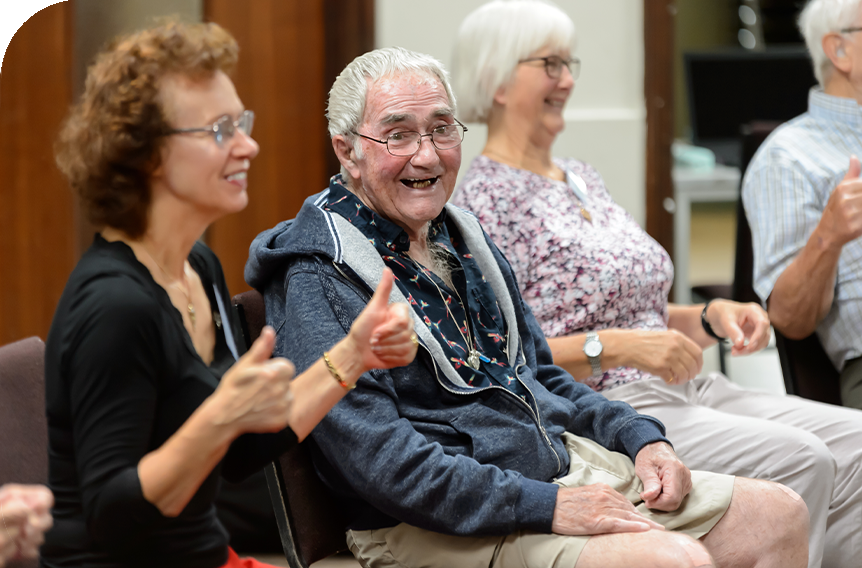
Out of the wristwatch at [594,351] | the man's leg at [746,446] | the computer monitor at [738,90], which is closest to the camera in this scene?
the man's leg at [746,446]

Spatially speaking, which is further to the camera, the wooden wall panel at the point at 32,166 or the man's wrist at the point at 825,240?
the wooden wall panel at the point at 32,166

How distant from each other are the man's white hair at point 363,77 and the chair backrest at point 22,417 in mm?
623

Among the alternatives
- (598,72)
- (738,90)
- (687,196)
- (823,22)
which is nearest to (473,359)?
(823,22)

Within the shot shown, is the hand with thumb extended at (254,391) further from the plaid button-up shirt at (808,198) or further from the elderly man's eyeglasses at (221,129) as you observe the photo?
the plaid button-up shirt at (808,198)

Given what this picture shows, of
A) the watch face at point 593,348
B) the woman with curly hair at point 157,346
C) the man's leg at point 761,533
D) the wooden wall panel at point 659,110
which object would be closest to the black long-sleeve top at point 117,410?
the woman with curly hair at point 157,346

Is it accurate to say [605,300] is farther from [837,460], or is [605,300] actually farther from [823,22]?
[823,22]

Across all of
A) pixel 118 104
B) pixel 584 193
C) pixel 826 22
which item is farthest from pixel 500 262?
pixel 826 22

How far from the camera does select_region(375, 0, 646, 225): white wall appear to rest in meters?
3.37

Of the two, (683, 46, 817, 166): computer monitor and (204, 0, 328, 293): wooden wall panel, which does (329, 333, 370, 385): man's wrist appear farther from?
(683, 46, 817, 166): computer monitor

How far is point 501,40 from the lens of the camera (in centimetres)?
224

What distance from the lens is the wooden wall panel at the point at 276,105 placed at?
3.45 m

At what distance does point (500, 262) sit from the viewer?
5.79 ft

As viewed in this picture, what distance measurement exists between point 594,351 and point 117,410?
3.74ft

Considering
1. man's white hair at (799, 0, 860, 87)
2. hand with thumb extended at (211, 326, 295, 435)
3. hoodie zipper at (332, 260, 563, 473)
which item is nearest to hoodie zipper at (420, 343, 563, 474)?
hoodie zipper at (332, 260, 563, 473)
